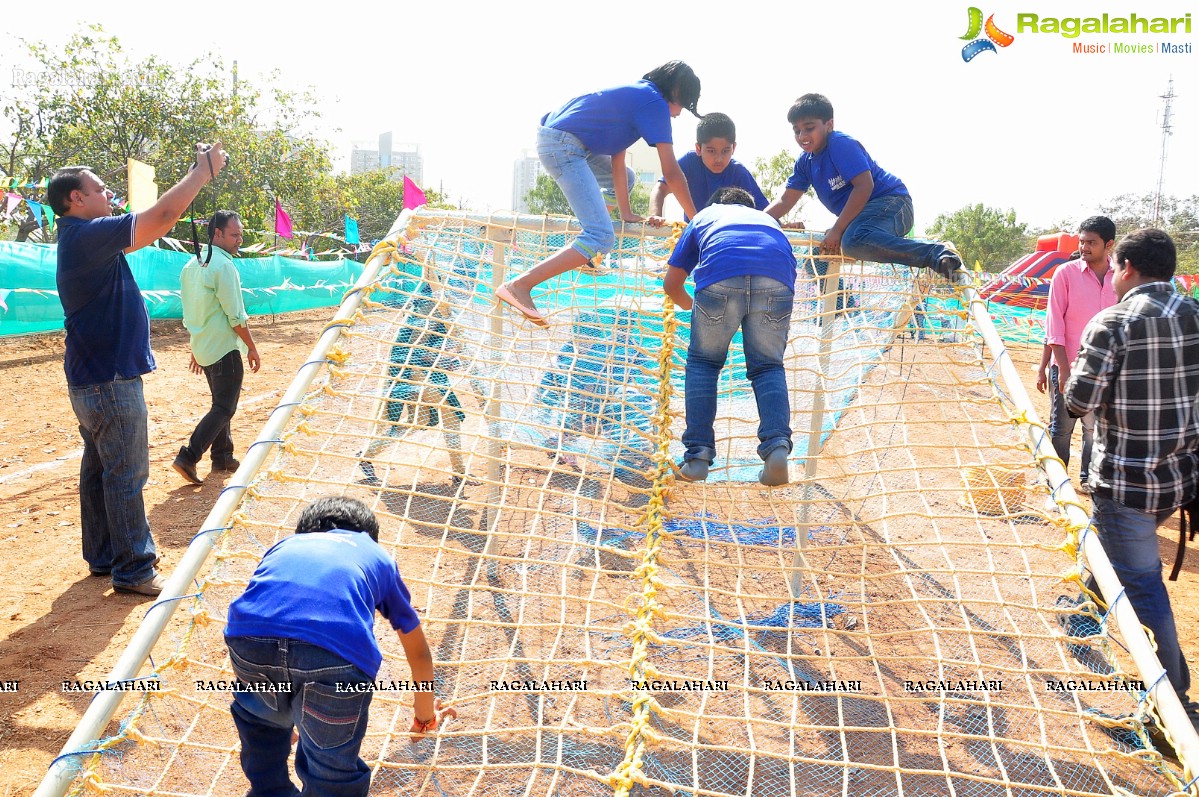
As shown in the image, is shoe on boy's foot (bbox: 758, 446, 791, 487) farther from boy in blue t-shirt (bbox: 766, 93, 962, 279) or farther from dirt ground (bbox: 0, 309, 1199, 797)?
dirt ground (bbox: 0, 309, 1199, 797)

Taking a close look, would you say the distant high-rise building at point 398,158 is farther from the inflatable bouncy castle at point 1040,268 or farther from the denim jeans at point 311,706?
the denim jeans at point 311,706

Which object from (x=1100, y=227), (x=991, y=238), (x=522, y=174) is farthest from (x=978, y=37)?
(x=522, y=174)

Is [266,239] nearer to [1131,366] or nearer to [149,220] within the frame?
[149,220]

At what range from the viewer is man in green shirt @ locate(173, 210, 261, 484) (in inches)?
176

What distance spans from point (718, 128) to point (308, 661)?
3.25 meters

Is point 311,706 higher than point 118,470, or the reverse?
point 118,470

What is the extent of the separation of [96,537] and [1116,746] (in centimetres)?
388

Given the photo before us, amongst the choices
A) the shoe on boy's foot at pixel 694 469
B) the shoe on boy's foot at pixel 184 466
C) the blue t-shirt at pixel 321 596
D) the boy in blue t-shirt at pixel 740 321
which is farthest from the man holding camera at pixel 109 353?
the shoe on boy's foot at pixel 694 469

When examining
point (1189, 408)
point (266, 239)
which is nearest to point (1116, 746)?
point (1189, 408)

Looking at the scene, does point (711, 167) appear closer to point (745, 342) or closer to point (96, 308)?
point (745, 342)

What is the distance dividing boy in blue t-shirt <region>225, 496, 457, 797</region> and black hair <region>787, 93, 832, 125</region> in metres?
2.62

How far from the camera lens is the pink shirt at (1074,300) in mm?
4070

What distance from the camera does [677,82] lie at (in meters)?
3.34

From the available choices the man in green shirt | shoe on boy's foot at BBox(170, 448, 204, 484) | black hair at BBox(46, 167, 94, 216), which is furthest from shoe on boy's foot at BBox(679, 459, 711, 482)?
shoe on boy's foot at BBox(170, 448, 204, 484)
